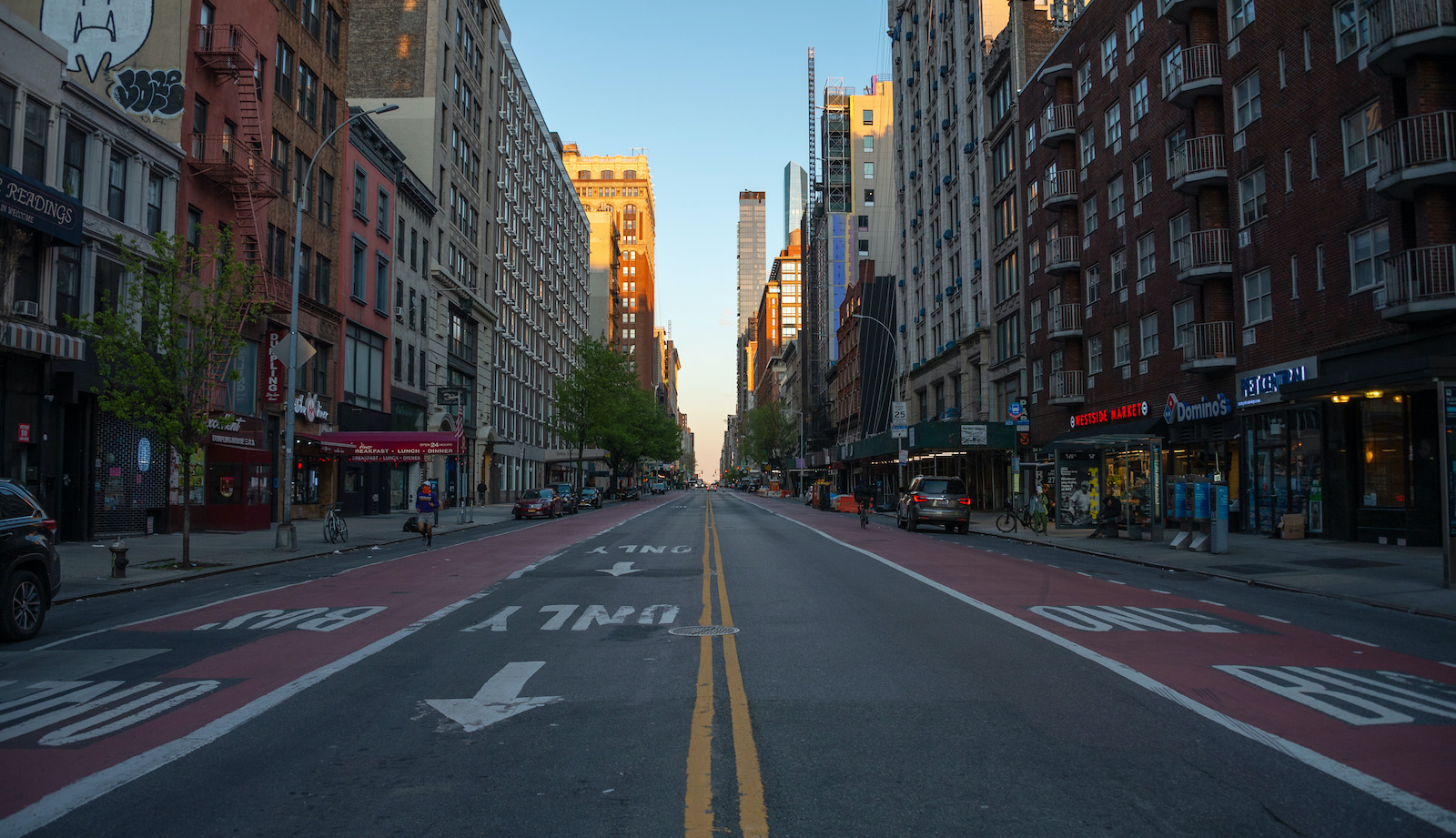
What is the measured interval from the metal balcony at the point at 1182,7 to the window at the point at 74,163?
32.6 meters

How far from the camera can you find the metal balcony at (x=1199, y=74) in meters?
28.7

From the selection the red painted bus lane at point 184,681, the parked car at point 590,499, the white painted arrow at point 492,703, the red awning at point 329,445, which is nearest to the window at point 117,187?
the red awning at point 329,445

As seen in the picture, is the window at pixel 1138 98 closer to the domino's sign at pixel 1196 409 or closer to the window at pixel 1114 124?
Answer: the window at pixel 1114 124

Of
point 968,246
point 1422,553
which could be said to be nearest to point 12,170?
point 1422,553

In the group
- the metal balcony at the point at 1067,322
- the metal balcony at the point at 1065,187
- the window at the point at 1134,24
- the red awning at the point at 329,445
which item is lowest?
the red awning at the point at 329,445

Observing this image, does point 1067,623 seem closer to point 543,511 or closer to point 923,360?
point 543,511

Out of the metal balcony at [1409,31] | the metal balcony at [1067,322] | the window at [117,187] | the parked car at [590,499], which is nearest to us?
the metal balcony at [1409,31]

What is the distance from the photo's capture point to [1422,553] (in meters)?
19.3

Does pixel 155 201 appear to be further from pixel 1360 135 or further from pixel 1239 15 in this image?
pixel 1239 15

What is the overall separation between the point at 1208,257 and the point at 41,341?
105 ft

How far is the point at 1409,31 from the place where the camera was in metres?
19.3

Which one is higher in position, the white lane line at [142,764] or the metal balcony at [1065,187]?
the metal balcony at [1065,187]

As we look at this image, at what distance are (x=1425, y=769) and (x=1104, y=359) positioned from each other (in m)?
34.5

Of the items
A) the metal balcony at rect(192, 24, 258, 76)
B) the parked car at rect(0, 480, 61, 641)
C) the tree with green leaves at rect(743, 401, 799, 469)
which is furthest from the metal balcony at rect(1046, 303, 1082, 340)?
the tree with green leaves at rect(743, 401, 799, 469)
